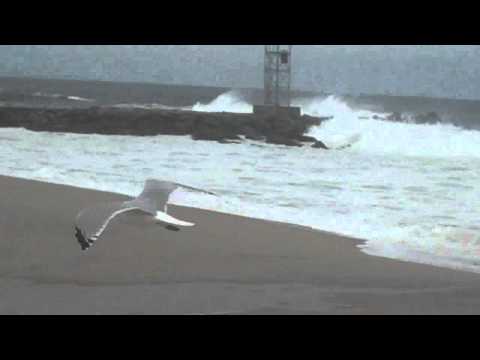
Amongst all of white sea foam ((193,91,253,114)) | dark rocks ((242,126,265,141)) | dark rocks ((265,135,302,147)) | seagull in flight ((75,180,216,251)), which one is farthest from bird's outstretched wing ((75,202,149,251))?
white sea foam ((193,91,253,114))

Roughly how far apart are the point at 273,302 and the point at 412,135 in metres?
16.2

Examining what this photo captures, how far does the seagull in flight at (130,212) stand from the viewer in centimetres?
468

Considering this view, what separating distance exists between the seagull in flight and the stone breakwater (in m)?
12.6

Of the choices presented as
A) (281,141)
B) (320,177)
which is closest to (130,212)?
(320,177)

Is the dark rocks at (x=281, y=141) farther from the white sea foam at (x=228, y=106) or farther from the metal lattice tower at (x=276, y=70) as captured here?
the white sea foam at (x=228, y=106)

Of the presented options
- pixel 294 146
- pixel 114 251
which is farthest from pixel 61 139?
pixel 114 251

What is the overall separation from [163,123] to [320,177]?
36.8ft

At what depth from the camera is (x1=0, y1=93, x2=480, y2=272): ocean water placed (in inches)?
272

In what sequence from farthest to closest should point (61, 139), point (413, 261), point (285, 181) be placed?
point (61, 139) < point (285, 181) < point (413, 261)

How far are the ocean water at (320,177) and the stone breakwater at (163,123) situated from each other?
139cm

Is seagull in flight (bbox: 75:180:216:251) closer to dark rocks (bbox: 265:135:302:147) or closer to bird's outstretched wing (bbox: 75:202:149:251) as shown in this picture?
bird's outstretched wing (bbox: 75:202:149:251)

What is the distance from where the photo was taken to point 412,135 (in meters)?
20.2

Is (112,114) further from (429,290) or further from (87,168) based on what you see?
(429,290)

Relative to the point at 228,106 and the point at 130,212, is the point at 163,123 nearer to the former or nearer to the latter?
the point at 228,106
